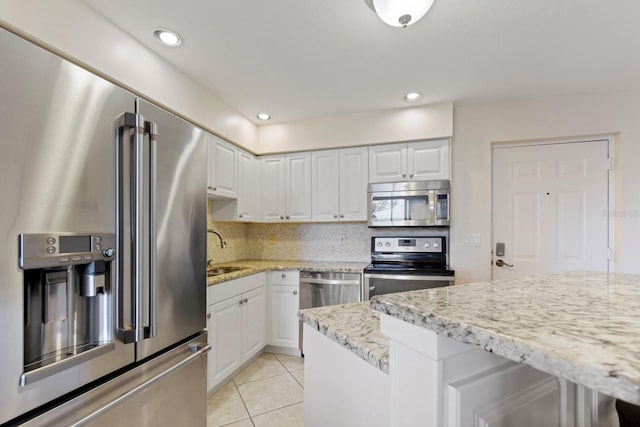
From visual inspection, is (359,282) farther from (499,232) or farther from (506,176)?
(506,176)

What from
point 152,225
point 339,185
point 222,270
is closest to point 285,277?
point 222,270

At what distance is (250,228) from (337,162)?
1.43 metres

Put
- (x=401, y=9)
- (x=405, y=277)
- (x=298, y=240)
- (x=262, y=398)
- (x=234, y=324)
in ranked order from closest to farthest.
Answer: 1. (x=401, y=9)
2. (x=262, y=398)
3. (x=234, y=324)
4. (x=405, y=277)
5. (x=298, y=240)

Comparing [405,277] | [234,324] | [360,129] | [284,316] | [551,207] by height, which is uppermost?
[360,129]

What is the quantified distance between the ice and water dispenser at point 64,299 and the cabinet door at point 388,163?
2.41 meters

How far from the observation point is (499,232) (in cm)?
289

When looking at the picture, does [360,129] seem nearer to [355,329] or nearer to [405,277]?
[405,277]

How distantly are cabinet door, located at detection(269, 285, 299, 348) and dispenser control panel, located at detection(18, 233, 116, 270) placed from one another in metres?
1.97

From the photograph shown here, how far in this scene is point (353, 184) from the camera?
3053 millimetres

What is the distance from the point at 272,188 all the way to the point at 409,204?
1516mm

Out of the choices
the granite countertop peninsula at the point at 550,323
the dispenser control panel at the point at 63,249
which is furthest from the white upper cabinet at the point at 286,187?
the granite countertop peninsula at the point at 550,323

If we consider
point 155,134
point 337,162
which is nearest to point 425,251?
point 337,162

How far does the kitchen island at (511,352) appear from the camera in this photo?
354 mm

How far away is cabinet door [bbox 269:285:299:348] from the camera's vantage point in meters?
2.83
